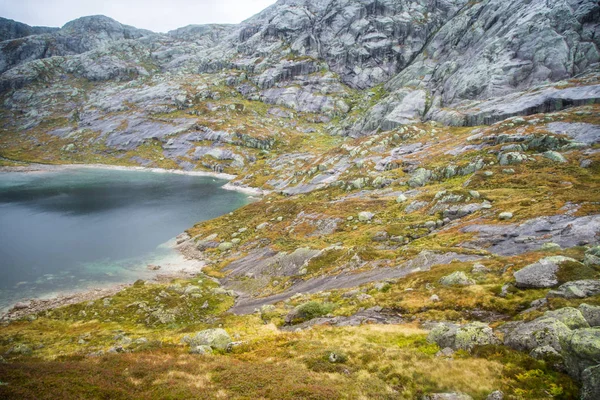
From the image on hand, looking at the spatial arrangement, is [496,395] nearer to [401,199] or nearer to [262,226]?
[401,199]

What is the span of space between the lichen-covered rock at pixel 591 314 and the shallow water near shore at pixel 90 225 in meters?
63.8

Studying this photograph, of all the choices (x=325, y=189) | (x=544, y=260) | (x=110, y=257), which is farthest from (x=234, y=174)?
(x=544, y=260)

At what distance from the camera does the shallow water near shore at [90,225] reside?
5912cm

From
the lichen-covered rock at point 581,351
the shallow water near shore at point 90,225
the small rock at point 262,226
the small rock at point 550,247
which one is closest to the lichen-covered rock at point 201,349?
the lichen-covered rock at point 581,351

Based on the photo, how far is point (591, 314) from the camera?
1680 cm

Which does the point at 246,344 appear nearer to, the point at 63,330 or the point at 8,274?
the point at 63,330

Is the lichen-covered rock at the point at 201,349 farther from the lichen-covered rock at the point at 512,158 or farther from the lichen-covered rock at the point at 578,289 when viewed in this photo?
the lichen-covered rock at the point at 512,158

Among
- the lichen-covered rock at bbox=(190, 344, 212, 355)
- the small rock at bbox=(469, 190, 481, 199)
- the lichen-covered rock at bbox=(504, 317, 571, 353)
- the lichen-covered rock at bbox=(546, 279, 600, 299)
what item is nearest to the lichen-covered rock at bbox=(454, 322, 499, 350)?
the lichen-covered rock at bbox=(504, 317, 571, 353)

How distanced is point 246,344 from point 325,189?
75542 millimetres

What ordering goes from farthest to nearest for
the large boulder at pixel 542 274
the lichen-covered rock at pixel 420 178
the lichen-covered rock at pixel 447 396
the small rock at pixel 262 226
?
the lichen-covered rock at pixel 420 178 → the small rock at pixel 262 226 → the large boulder at pixel 542 274 → the lichen-covered rock at pixel 447 396

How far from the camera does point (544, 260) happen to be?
86.6ft

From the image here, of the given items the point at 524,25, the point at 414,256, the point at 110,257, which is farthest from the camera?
the point at 524,25

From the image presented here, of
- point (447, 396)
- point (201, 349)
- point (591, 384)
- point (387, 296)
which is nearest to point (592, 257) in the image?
point (387, 296)

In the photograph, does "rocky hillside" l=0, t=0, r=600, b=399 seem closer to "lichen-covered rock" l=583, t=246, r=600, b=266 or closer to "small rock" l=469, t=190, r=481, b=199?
"lichen-covered rock" l=583, t=246, r=600, b=266
